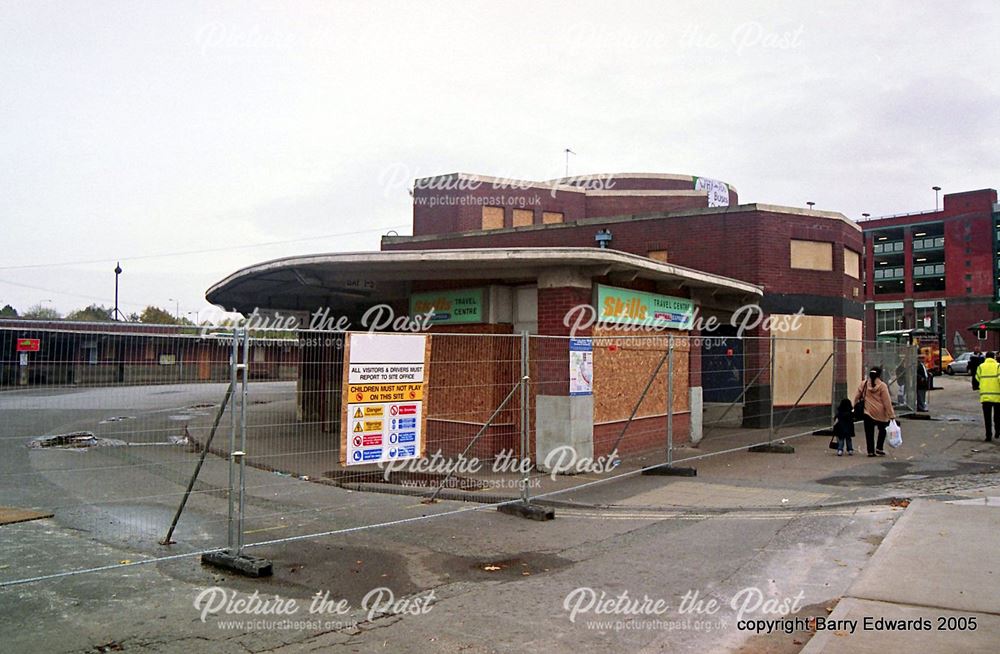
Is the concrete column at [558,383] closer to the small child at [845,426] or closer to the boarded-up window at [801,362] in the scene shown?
the small child at [845,426]

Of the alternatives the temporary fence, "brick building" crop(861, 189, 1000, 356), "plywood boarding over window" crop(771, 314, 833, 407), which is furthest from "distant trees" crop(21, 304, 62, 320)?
"brick building" crop(861, 189, 1000, 356)

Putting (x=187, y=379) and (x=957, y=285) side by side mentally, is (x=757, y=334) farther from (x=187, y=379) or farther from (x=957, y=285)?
(x=957, y=285)

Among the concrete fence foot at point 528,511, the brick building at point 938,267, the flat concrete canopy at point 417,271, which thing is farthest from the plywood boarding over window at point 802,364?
the brick building at point 938,267

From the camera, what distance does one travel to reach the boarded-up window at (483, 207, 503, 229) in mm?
33969

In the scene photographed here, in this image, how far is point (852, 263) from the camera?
20.4m

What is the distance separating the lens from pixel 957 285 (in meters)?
69.2

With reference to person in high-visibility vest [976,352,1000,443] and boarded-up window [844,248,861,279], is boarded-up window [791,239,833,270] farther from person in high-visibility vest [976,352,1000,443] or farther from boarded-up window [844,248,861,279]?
person in high-visibility vest [976,352,1000,443]

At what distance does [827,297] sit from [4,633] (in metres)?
18.8

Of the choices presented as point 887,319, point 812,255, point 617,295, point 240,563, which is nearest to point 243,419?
point 240,563

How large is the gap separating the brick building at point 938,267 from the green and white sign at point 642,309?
192 ft

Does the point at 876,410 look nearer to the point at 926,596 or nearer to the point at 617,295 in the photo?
the point at 617,295

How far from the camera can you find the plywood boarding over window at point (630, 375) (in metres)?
12.1

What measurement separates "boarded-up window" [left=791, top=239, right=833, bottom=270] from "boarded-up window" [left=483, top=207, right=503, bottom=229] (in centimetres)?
1740

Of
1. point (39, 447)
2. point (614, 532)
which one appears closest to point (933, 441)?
point (614, 532)
